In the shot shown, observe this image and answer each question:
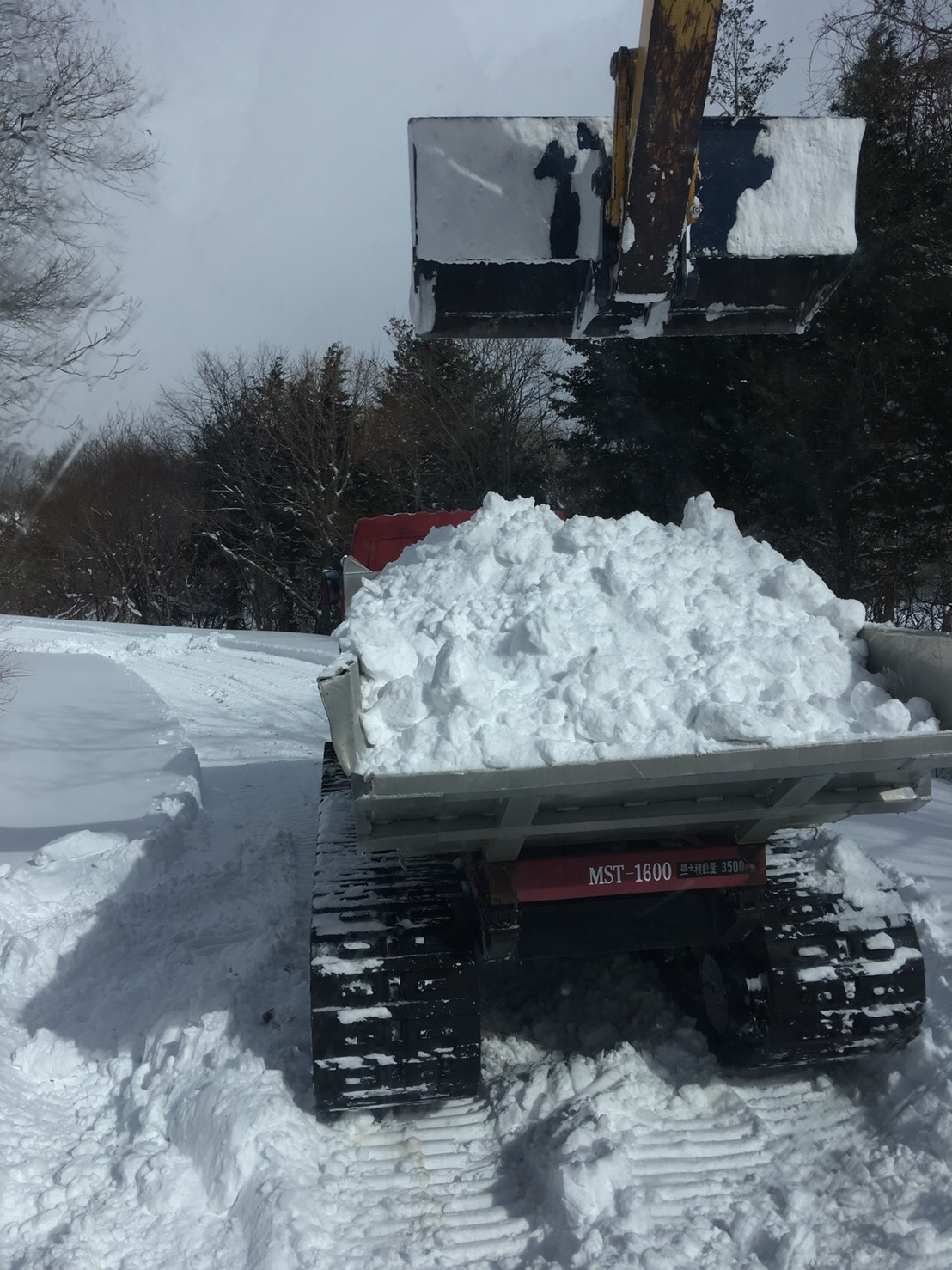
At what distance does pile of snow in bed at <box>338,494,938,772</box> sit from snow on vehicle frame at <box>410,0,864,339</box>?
903 mm

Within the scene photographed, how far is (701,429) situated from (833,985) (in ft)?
35.1

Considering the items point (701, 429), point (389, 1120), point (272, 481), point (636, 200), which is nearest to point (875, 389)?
point (701, 429)

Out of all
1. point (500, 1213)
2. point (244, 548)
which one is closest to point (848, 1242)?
point (500, 1213)

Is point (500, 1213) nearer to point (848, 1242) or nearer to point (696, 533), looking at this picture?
point (848, 1242)

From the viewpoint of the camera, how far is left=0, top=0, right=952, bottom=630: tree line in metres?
9.76

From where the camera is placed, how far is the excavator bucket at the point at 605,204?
11.1 feet

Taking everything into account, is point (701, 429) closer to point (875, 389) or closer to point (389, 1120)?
point (875, 389)

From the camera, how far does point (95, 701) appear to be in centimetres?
1050

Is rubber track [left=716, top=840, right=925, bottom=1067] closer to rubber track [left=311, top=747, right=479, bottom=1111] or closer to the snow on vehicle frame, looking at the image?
rubber track [left=311, top=747, right=479, bottom=1111]

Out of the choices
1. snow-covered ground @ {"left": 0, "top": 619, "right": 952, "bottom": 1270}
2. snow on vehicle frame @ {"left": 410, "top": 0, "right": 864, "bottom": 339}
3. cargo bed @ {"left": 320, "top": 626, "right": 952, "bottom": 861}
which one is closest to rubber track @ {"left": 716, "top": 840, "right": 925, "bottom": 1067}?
snow-covered ground @ {"left": 0, "top": 619, "right": 952, "bottom": 1270}

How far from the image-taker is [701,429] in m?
13.2

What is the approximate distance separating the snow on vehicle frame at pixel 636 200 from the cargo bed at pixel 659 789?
1.50m

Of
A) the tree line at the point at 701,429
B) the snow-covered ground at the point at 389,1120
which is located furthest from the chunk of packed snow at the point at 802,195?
the tree line at the point at 701,429

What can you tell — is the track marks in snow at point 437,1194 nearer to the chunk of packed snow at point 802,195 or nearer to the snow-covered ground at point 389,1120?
the snow-covered ground at point 389,1120
